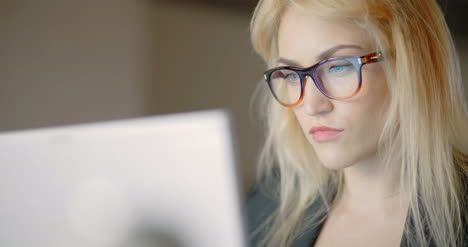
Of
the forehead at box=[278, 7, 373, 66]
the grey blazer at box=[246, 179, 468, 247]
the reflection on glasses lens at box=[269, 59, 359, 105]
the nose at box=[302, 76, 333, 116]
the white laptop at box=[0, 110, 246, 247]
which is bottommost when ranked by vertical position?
the grey blazer at box=[246, 179, 468, 247]

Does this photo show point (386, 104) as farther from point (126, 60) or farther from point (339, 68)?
point (126, 60)

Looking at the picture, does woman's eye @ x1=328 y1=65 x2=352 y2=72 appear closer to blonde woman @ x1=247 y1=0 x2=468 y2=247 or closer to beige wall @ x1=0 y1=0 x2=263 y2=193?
blonde woman @ x1=247 y1=0 x2=468 y2=247

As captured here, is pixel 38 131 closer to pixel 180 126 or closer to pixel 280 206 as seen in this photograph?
pixel 180 126

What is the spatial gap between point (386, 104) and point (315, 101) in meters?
0.15

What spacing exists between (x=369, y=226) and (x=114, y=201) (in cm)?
63

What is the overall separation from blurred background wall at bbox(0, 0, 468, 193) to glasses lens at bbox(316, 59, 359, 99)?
5.47 feet

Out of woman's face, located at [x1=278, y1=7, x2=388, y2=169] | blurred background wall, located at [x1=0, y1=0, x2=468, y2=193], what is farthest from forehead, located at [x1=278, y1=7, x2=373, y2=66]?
blurred background wall, located at [x1=0, y1=0, x2=468, y2=193]

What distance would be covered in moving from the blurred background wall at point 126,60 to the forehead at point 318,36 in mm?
1640

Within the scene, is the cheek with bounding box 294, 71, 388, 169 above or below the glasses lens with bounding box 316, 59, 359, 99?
below

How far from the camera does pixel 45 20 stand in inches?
95.9

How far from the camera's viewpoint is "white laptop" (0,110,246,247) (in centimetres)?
52

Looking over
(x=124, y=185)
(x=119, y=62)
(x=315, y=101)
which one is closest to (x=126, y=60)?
(x=119, y=62)

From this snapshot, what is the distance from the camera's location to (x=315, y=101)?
0.89m

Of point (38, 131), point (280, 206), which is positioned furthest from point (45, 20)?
point (38, 131)
